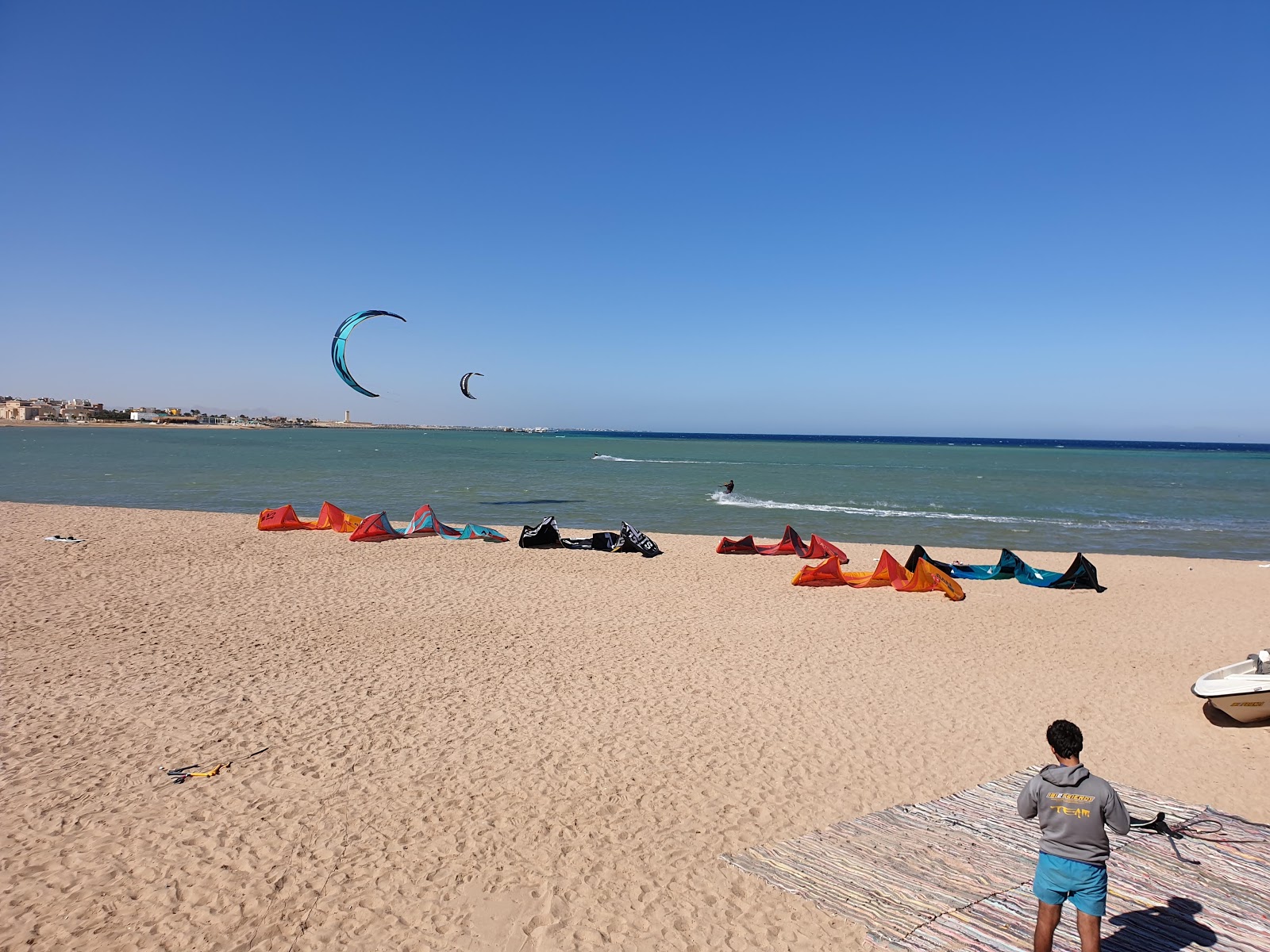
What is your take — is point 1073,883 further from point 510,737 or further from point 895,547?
point 895,547

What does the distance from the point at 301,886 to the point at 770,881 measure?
301cm

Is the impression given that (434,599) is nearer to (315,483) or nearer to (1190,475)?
(315,483)

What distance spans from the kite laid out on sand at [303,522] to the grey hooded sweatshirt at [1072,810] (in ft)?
59.0

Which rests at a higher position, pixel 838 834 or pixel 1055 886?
pixel 1055 886

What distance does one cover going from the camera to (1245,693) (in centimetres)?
728

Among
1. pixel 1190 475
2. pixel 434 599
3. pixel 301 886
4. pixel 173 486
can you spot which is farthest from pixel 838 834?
pixel 1190 475

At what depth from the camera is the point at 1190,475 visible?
59.2m

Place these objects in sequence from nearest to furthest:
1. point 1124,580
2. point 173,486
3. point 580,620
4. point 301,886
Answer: point 301,886 → point 580,620 → point 1124,580 → point 173,486

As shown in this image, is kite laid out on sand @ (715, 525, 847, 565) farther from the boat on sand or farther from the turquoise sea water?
the boat on sand

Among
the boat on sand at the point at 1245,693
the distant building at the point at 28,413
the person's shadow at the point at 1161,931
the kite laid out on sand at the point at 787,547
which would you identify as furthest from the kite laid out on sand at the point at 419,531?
the distant building at the point at 28,413

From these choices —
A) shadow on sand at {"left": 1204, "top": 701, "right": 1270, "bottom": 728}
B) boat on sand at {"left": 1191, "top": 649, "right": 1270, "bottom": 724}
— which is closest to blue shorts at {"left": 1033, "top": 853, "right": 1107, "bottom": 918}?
boat on sand at {"left": 1191, "top": 649, "right": 1270, "bottom": 724}

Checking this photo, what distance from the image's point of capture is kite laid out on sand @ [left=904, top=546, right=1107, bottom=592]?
14516mm

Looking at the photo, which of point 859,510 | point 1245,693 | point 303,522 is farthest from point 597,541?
point 859,510

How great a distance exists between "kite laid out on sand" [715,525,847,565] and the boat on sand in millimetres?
9519
